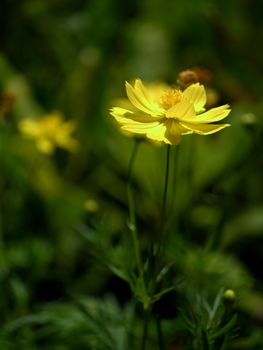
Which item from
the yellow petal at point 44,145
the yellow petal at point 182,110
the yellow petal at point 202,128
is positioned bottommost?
the yellow petal at point 202,128

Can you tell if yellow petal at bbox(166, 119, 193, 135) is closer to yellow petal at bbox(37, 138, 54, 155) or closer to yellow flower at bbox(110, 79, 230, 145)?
yellow flower at bbox(110, 79, 230, 145)

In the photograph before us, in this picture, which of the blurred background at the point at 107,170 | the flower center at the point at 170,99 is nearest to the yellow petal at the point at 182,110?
the flower center at the point at 170,99

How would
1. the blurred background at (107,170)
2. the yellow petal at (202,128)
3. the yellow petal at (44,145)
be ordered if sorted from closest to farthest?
the yellow petal at (202,128)
the blurred background at (107,170)
the yellow petal at (44,145)

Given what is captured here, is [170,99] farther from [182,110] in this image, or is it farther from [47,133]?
[47,133]

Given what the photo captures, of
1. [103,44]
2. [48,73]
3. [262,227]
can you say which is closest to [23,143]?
[48,73]

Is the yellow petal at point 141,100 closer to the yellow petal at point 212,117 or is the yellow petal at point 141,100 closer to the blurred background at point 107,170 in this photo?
the yellow petal at point 212,117

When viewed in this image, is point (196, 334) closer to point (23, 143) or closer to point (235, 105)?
point (23, 143)

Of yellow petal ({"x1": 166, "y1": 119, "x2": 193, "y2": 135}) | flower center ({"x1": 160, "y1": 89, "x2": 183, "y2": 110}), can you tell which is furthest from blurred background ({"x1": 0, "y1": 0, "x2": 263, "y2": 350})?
yellow petal ({"x1": 166, "y1": 119, "x2": 193, "y2": 135})

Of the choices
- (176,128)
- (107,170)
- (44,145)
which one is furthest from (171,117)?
(107,170)

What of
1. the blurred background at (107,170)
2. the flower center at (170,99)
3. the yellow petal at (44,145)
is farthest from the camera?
the yellow petal at (44,145)
